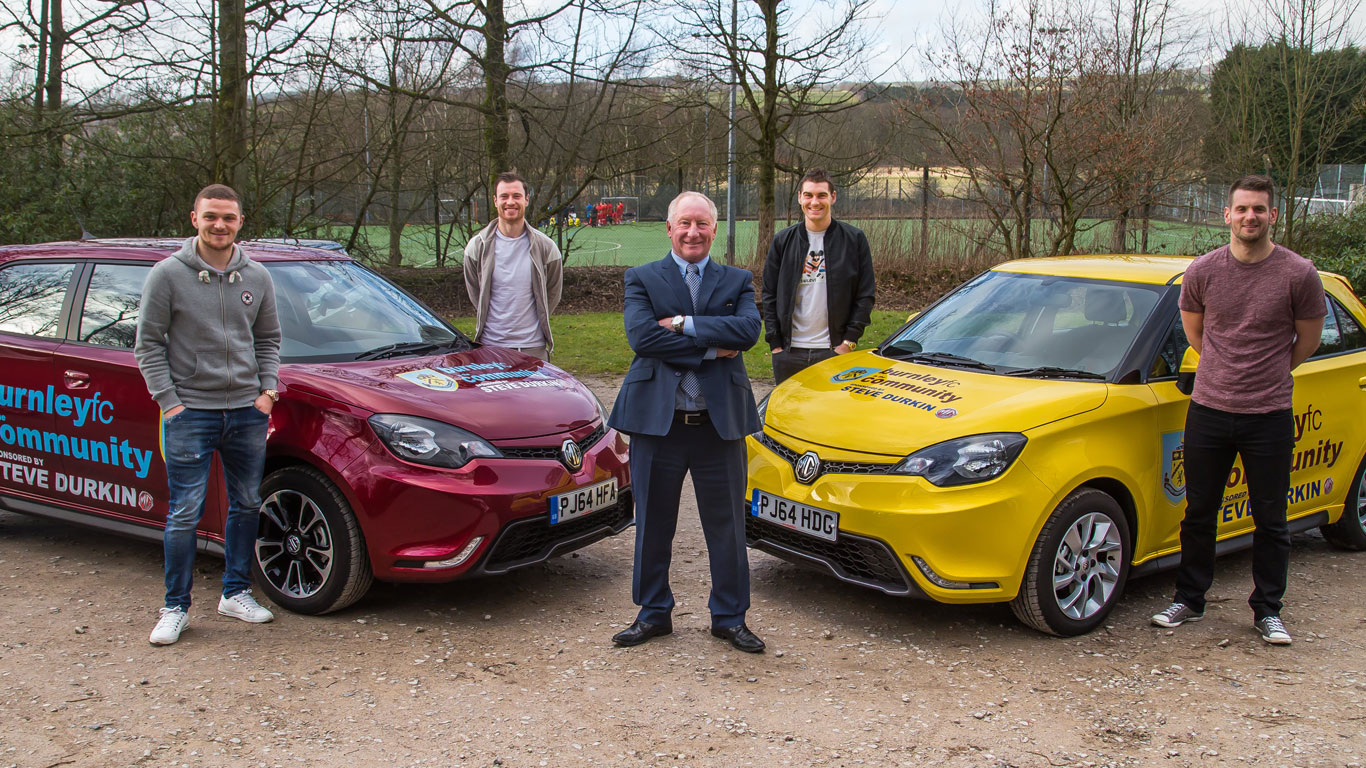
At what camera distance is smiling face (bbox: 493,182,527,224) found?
246 inches

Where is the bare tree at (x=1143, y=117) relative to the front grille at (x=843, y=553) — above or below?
above

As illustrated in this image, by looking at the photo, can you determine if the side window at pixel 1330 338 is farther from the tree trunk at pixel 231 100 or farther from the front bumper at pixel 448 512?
the tree trunk at pixel 231 100

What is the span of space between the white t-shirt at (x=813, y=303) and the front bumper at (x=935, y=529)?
1.60 m

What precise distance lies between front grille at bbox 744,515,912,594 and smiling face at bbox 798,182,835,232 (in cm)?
186

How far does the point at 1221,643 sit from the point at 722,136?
15.7 meters

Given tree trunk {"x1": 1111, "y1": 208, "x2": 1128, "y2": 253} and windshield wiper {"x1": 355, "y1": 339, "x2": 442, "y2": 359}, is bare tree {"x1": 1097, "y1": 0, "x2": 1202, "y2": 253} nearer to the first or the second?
tree trunk {"x1": 1111, "y1": 208, "x2": 1128, "y2": 253}

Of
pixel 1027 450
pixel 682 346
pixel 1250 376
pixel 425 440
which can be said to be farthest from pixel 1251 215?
pixel 425 440

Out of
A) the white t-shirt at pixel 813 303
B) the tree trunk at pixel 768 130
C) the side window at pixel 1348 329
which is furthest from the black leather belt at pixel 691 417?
the tree trunk at pixel 768 130

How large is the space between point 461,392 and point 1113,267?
3306mm

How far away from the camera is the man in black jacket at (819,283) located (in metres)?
5.91

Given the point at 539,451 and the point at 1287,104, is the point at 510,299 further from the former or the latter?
the point at 1287,104

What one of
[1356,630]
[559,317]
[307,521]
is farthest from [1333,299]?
[559,317]

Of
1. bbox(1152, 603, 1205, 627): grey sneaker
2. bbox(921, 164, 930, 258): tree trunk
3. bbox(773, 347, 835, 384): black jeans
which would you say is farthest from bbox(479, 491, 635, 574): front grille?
bbox(921, 164, 930, 258): tree trunk

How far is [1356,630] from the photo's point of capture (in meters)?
4.75
